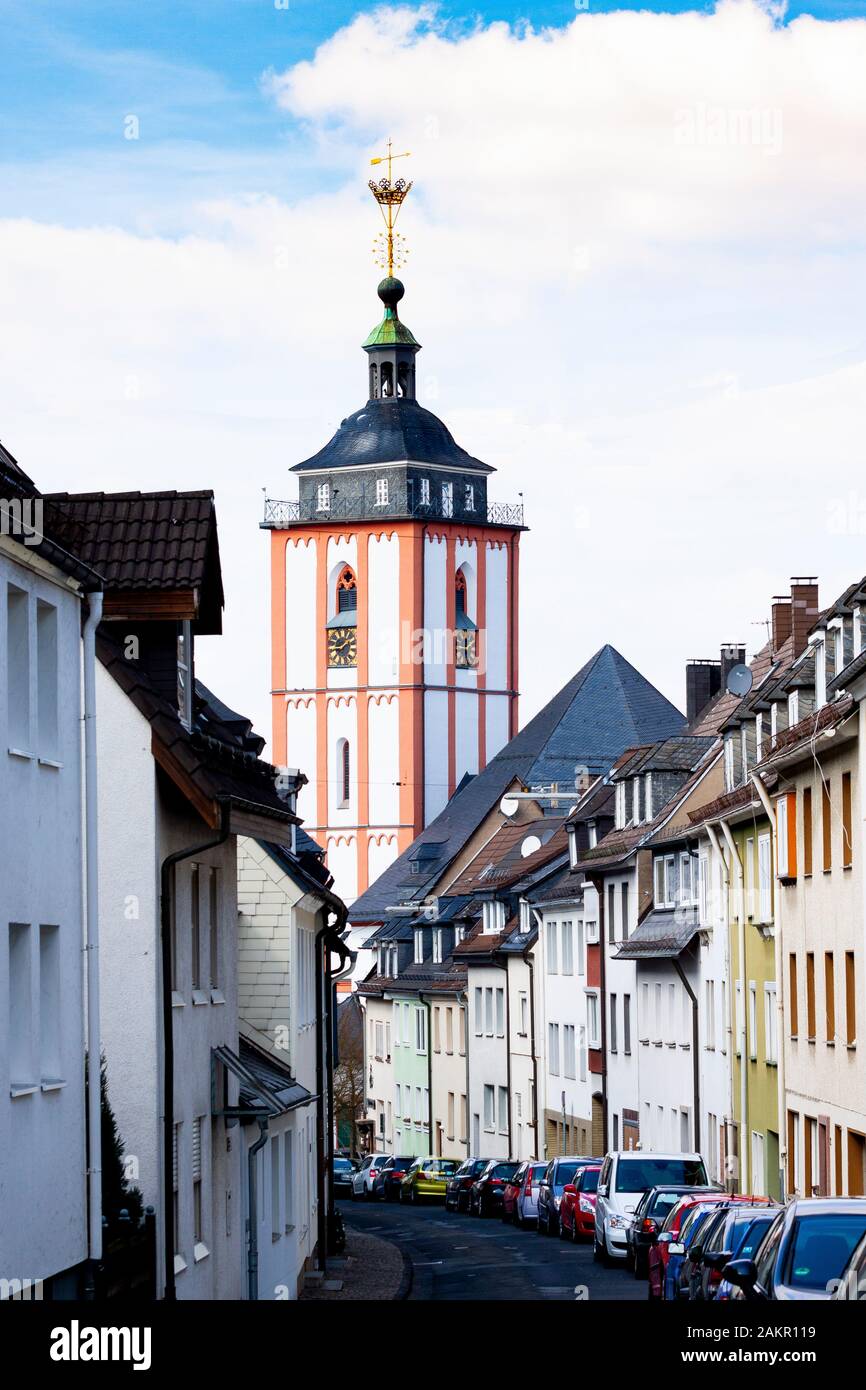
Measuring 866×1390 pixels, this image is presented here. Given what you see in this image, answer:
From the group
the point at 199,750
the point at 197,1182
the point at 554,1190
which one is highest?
the point at 199,750

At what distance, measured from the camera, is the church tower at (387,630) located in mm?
122312

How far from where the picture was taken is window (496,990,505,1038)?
248 feet

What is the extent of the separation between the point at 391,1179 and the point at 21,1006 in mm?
54492

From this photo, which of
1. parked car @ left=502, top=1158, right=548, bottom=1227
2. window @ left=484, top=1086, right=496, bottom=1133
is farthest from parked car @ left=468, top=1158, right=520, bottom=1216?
window @ left=484, top=1086, right=496, bottom=1133

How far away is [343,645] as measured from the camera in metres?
124

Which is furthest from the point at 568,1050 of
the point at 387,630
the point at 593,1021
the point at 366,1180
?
the point at 387,630

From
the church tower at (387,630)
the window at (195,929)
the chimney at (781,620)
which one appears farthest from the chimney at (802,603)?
the church tower at (387,630)

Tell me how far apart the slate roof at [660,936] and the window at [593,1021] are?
17.2 feet

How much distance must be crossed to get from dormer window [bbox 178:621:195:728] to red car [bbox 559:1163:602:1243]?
2088cm

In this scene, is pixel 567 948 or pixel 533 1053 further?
pixel 533 1053

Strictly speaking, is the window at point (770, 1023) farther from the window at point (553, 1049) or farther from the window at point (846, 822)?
the window at point (553, 1049)

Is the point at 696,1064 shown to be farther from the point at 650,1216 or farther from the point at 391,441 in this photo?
the point at 391,441

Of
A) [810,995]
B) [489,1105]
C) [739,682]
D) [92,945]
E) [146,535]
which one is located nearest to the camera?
[92,945]

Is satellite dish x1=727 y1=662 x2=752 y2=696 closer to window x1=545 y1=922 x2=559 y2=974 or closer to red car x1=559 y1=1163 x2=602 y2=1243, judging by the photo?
red car x1=559 y1=1163 x2=602 y2=1243
